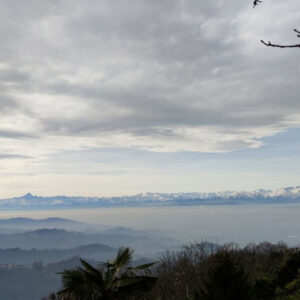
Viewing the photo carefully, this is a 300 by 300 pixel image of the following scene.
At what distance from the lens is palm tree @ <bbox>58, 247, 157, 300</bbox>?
1341 centimetres

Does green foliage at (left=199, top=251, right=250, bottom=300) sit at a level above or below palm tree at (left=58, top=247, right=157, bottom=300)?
below

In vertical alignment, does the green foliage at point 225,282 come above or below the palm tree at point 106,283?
below

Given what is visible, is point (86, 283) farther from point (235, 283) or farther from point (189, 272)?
point (189, 272)

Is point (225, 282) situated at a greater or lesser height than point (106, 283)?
lesser

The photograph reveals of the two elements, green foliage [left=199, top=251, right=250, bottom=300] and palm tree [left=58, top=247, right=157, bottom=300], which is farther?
green foliage [left=199, top=251, right=250, bottom=300]

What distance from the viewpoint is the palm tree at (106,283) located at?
13.4 m

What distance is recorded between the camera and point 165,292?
181 ft

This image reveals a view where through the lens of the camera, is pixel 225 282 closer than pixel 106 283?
No

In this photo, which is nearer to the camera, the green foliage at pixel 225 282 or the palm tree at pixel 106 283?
the palm tree at pixel 106 283

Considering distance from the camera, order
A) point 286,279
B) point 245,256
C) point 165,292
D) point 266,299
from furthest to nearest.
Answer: point 245,256
point 165,292
point 286,279
point 266,299

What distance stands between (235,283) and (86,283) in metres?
8.33

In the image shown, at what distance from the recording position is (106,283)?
13.6 metres

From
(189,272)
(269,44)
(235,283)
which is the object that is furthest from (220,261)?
(189,272)

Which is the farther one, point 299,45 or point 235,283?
point 235,283
